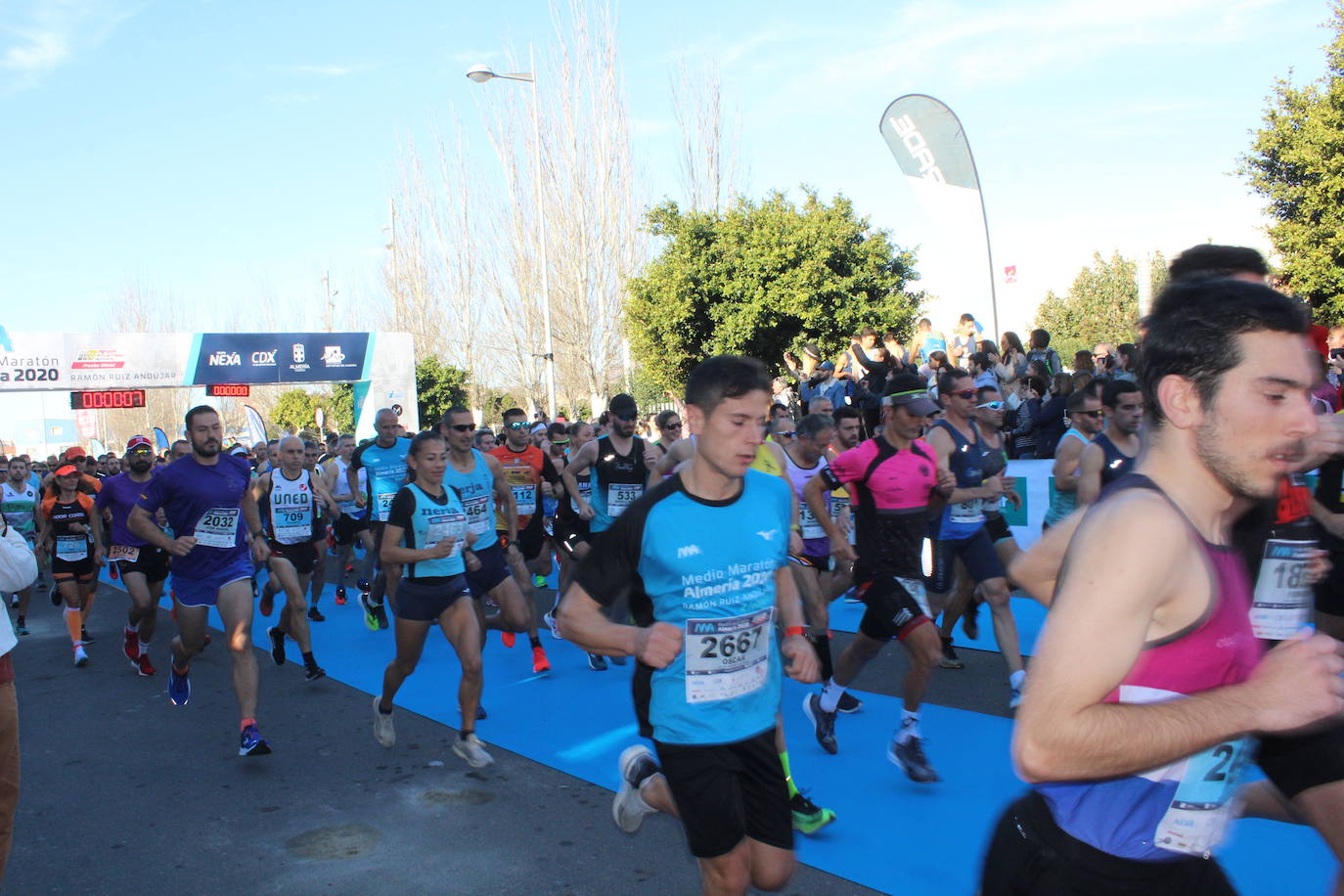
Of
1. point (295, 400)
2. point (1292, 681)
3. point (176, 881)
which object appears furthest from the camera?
point (295, 400)

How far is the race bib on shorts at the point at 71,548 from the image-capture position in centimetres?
1041

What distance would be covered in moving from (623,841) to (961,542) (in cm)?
298

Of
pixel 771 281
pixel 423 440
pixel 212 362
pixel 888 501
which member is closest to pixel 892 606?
pixel 888 501

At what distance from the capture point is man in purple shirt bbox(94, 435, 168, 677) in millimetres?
9000

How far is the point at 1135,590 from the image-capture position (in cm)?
150

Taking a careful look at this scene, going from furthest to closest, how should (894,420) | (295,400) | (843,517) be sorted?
(295,400)
(843,517)
(894,420)

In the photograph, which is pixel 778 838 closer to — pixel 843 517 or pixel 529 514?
pixel 843 517

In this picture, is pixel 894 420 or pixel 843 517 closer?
pixel 894 420

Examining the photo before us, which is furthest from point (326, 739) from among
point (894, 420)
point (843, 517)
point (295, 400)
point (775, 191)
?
point (295, 400)

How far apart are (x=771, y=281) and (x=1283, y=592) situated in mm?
18616

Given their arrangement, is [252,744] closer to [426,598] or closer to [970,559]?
[426,598]

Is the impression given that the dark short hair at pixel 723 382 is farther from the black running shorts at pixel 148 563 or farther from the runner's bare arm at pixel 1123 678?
the black running shorts at pixel 148 563

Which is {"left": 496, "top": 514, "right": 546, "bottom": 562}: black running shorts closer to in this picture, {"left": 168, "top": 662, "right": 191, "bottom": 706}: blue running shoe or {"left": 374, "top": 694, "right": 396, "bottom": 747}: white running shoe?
{"left": 168, "top": 662, "right": 191, "bottom": 706}: blue running shoe

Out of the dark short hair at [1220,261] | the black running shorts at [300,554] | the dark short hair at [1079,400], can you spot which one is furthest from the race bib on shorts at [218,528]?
the dark short hair at [1220,261]
